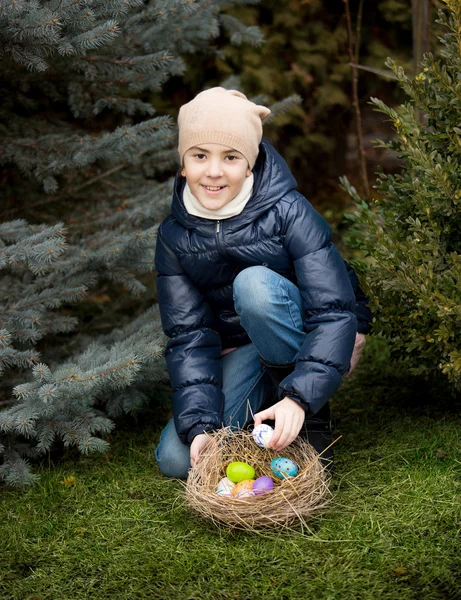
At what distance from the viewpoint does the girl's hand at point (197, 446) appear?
256cm

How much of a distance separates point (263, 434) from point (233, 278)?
628 millimetres

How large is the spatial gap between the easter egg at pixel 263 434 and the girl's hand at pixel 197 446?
24 cm

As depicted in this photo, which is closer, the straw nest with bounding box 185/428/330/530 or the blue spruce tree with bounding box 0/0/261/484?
the straw nest with bounding box 185/428/330/530

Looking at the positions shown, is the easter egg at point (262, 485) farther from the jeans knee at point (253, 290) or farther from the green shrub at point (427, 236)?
the green shrub at point (427, 236)

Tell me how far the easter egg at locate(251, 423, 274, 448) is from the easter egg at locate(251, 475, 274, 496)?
4.2 inches

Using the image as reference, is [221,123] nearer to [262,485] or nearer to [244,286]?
[244,286]

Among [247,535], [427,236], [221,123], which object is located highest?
[221,123]

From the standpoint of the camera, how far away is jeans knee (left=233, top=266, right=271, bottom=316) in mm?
2580

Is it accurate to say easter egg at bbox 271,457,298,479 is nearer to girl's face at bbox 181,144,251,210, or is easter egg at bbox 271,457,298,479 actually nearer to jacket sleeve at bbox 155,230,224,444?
jacket sleeve at bbox 155,230,224,444

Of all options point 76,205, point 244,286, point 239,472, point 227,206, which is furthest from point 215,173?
point 76,205

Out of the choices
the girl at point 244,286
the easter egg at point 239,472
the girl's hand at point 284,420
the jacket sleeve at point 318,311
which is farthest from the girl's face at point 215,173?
the easter egg at point 239,472

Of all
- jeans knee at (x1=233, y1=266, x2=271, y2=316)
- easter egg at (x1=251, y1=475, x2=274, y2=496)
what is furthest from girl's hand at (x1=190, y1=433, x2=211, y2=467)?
jeans knee at (x1=233, y1=266, x2=271, y2=316)

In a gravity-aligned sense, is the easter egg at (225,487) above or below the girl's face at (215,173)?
below

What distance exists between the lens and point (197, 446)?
2.59 m
